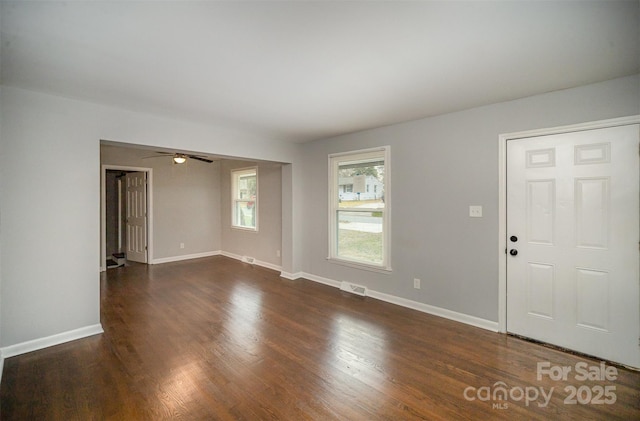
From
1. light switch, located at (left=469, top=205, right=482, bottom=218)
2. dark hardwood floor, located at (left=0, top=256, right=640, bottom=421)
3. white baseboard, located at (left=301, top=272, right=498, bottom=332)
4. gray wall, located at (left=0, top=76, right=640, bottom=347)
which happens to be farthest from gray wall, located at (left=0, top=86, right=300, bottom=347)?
light switch, located at (left=469, top=205, right=482, bottom=218)

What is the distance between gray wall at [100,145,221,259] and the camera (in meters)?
5.93

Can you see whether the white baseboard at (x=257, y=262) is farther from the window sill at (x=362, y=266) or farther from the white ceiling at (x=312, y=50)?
the white ceiling at (x=312, y=50)

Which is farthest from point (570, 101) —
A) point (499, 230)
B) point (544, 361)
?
point (544, 361)

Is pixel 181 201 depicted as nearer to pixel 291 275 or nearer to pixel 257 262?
pixel 257 262

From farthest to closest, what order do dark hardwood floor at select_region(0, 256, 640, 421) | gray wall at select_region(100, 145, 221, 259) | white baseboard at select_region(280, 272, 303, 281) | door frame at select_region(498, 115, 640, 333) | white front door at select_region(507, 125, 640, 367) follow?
gray wall at select_region(100, 145, 221, 259) → white baseboard at select_region(280, 272, 303, 281) → door frame at select_region(498, 115, 640, 333) → white front door at select_region(507, 125, 640, 367) → dark hardwood floor at select_region(0, 256, 640, 421)

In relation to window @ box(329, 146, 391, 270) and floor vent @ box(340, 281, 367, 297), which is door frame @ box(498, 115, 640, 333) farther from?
floor vent @ box(340, 281, 367, 297)

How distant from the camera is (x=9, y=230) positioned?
98.6 inches

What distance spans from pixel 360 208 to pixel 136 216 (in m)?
5.19

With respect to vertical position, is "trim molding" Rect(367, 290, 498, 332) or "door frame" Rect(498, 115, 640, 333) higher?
"door frame" Rect(498, 115, 640, 333)

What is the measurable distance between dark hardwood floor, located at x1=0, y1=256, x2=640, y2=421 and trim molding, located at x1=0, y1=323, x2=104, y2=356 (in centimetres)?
8

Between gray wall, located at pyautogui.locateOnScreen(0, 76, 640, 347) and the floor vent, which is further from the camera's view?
the floor vent

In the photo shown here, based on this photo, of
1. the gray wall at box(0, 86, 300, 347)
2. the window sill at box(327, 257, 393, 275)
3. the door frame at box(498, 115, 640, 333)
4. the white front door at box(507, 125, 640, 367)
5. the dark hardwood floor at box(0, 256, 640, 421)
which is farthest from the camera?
the window sill at box(327, 257, 393, 275)

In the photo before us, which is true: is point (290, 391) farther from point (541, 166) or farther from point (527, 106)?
point (527, 106)

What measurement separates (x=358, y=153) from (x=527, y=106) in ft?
6.85
